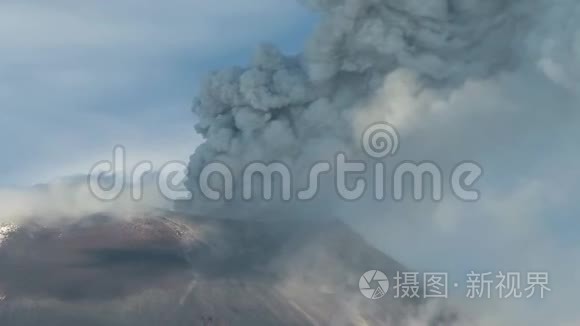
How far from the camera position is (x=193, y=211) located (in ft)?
228

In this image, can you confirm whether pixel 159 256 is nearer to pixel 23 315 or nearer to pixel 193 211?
pixel 193 211

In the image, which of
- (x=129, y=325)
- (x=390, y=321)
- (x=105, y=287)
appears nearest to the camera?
(x=129, y=325)

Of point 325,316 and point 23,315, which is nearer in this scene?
point 23,315

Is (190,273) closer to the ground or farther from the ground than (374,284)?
farther from the ground

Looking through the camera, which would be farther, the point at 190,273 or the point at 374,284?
the point at 374,284

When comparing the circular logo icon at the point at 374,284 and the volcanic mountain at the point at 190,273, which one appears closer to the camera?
the volcanic mountain at the point at 190,273

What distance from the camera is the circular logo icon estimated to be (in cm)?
6189

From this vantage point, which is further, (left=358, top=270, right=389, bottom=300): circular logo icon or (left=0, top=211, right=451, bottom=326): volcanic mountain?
(left=358, top=270, right=389, bottom=300): circular logo icon

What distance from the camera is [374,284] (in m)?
65.2

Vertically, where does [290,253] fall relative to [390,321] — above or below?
above

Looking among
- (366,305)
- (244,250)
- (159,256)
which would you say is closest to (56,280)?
(159,256)

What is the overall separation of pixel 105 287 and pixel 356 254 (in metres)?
21.8

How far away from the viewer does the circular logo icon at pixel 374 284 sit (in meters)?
61.9

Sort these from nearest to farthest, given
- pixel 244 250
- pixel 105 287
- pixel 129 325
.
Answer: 1. pixel 129 325
2. pixel 105 287
3. pixel 244 250
